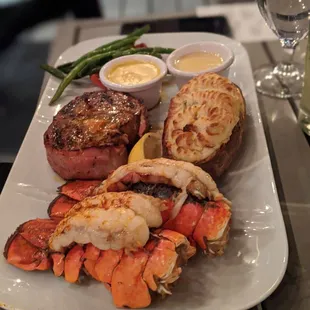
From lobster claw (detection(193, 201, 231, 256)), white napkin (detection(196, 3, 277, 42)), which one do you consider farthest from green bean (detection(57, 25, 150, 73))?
lobster claw (detection(193, 201, 231, 256))

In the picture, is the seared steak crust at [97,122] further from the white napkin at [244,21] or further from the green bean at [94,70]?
the white napkin at [244,21]

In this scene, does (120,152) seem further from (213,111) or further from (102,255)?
(102,255)

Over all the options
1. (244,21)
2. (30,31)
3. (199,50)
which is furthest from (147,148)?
(30,31)

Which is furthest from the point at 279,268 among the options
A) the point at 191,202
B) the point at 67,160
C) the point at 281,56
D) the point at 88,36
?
the point at 88,36

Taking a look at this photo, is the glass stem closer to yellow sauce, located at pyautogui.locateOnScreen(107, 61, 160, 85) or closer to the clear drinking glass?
the clear drinking glass

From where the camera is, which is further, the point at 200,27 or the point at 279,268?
the point at 200,27

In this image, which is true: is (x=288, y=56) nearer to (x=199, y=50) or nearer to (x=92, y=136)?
(x=199, y=50)
